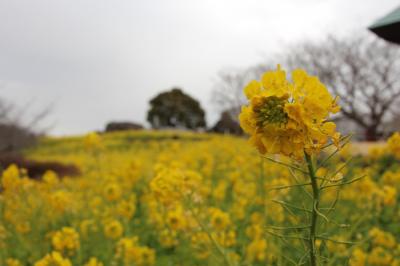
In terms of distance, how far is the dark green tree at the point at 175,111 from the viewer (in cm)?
3784

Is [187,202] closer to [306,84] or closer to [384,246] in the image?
[306,84]

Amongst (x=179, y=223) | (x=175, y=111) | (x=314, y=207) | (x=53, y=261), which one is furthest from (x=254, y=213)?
(x=175, y=111)

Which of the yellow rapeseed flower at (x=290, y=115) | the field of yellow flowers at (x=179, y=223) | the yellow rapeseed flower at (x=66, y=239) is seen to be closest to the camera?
the yellow rapeseed flower at (x=290, y=115)

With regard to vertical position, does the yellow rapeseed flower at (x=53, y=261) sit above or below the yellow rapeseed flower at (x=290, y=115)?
below

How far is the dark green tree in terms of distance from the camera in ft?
124

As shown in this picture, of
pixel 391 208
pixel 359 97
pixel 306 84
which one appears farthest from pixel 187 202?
pixel 359 97

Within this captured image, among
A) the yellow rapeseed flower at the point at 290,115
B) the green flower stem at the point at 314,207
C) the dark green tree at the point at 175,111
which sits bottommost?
the green flower stem at the point at 314,207

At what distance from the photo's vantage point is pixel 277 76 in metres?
1.09

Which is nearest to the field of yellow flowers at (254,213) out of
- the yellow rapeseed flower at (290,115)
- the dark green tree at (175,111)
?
the yellow rapeseed flower at (290,115)

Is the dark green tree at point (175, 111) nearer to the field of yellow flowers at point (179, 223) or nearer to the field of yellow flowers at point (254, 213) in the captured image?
the field of yellow flowers at point (254, 213)

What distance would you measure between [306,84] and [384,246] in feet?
11.1

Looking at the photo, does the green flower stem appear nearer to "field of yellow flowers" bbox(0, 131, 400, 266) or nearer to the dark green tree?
"field of yellow flowers" bbox(0, 131, 400, 266)

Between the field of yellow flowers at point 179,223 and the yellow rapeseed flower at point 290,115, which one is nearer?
the yellow rapeseed flower at point 290,115

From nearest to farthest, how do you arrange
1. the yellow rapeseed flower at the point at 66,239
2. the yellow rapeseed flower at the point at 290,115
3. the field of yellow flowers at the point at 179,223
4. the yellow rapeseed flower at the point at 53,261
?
the yellow rapeseed flower at the point at 290,115, the yellow rapeseed flower at the point at 53,261, the field of yellow flowers at the point at 179,223, the yellow rapeseed flower at the point at 66,239
